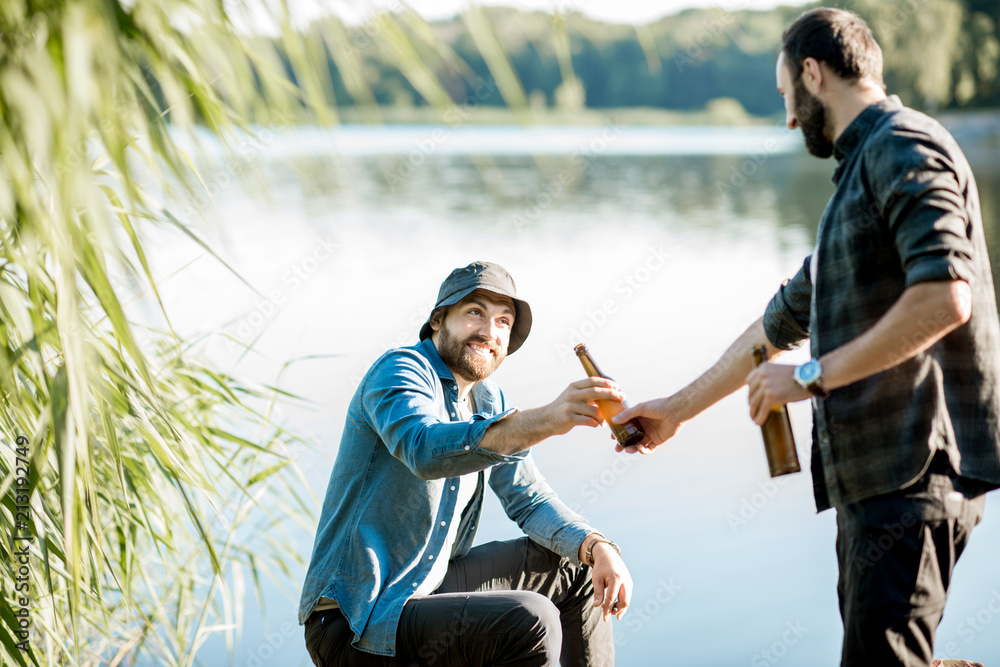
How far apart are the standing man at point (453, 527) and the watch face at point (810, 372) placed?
519mm

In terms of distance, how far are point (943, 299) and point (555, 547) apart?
1.31m

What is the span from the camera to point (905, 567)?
71.3 inches

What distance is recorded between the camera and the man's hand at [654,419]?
2.60 m

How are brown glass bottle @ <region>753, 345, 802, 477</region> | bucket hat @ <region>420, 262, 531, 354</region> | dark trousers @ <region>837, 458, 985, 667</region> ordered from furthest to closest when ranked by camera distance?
bucket hat @ <region>420, 262, 531, 354</region>
brown glass bottle @ <region>753, 345, 802, 477</region>
dark trousers @ <region>837, 458, 985, 667</region>

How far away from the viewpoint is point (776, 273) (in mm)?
10680

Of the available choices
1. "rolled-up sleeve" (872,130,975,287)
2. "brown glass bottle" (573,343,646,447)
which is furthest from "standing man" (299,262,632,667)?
"rolled-up sleeve" (872,130,975,287)

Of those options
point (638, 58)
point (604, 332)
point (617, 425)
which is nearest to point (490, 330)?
point (617, 425)

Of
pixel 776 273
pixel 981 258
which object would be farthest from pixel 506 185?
pixel 981 258

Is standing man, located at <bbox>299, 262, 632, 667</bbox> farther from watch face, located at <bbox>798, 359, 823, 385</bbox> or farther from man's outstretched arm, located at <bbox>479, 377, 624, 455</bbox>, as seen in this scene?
watch face, located at <bbox>798, 359, 823, 385</bbox>

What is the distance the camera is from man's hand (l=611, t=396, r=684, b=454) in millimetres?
2595

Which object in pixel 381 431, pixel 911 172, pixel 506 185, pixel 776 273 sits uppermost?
pixel 506 185

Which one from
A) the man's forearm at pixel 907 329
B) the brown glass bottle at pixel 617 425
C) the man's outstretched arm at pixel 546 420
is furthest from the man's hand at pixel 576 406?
the man's forearm at pixel 907 329

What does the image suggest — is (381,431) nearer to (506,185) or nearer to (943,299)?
(943,299)

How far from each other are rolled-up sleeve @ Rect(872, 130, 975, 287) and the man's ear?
0.23 m
